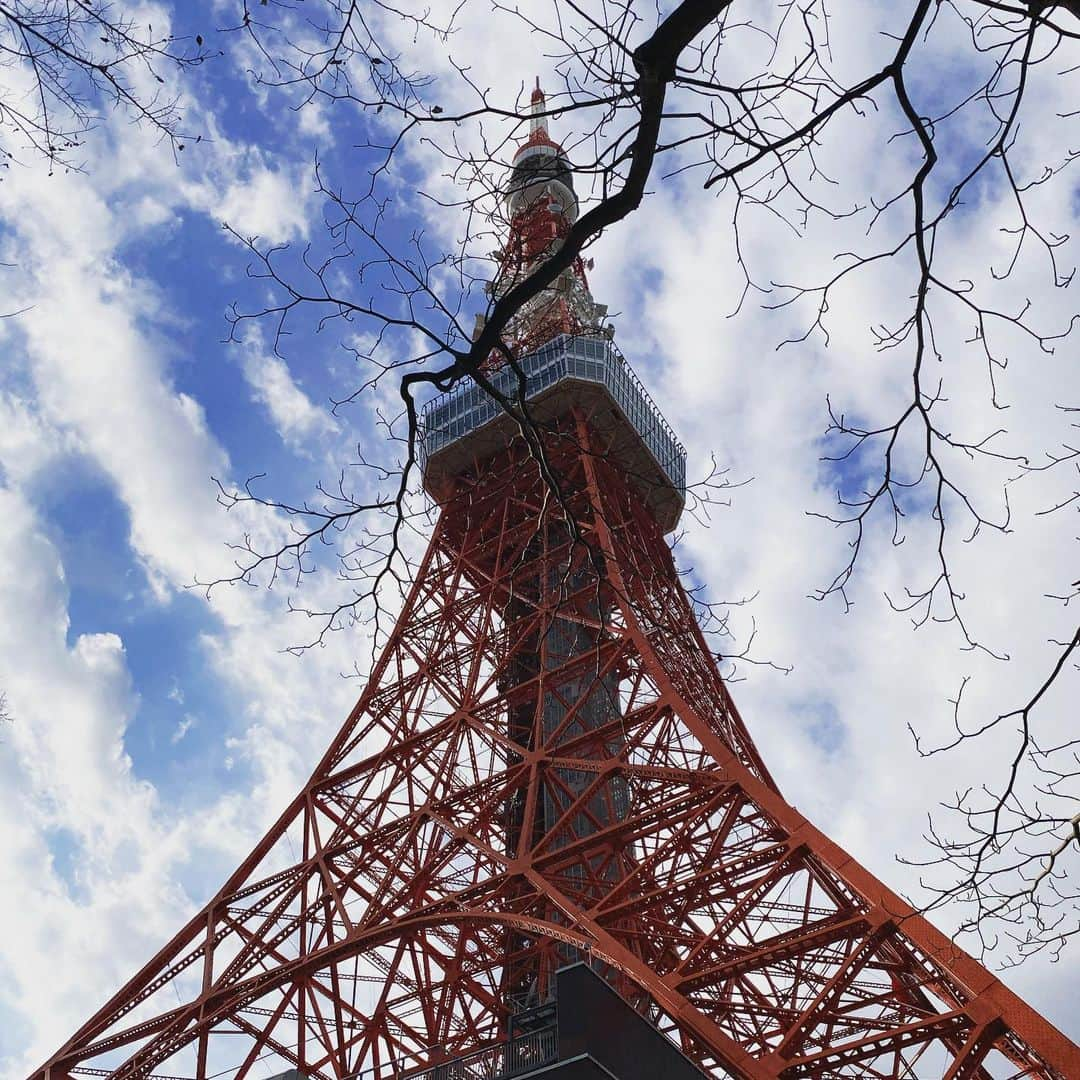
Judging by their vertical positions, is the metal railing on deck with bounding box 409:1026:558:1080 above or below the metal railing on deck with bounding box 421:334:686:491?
below

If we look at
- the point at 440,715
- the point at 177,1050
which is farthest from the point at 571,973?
the point at 440,715

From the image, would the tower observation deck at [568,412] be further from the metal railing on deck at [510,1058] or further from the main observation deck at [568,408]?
the metal railing on deck at [510,1058]

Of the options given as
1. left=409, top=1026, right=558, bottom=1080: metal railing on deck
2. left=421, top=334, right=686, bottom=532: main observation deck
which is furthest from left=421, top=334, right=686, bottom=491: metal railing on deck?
left=409, top=1026, right=558, bottom=1080: metal railing on deck

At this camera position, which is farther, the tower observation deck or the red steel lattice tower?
the tower observation deck

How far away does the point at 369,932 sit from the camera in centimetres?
1427

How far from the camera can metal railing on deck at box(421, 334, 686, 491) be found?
70.0 ft

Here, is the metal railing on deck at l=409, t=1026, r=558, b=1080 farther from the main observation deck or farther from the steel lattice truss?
the main observation deck

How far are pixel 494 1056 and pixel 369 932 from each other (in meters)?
3.54

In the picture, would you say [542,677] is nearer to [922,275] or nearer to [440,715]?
[440,715]

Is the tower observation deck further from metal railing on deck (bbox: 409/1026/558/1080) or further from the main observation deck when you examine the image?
metal railing on deck (bbox: 409/1026/558/1080)

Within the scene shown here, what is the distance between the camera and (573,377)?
21078 millimetres

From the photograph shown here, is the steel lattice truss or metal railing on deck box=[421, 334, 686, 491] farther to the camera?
metal railing on deck box=[421, 334, 686, 491]

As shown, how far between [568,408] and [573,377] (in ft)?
2.31

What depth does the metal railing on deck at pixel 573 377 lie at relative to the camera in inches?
840
